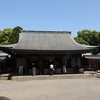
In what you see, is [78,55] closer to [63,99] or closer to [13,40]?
[63,99]

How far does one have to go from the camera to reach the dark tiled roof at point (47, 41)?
26.8 meters

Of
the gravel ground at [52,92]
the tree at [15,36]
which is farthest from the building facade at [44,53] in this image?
the tree at [15,36]

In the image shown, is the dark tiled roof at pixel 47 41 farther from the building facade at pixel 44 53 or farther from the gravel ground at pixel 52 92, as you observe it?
the gravel ground at pixel 52 92

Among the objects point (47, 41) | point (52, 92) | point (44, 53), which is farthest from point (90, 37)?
point (52, 92)

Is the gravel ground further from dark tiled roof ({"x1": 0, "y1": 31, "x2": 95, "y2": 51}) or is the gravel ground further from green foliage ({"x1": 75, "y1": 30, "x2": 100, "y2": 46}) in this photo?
green foliage ({"x1": 75, "y1": 30, "x2": 100, "y2": 46})

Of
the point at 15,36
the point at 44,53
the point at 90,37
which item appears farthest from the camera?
the point at 90,37

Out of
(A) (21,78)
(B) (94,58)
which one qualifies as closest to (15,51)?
(A) (21,78)

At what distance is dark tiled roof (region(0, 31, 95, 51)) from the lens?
88.0 feet

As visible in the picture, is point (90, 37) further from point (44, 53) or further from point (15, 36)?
point (44, 53)

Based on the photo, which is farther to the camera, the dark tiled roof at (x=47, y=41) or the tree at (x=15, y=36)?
the tree at (x=15, y=36)

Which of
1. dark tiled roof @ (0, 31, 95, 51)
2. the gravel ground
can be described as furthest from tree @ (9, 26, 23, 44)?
the gravel ground

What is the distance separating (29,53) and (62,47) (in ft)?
14.7

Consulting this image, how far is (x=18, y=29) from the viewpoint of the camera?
56.0 metres

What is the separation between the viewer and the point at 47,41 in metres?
30.3
